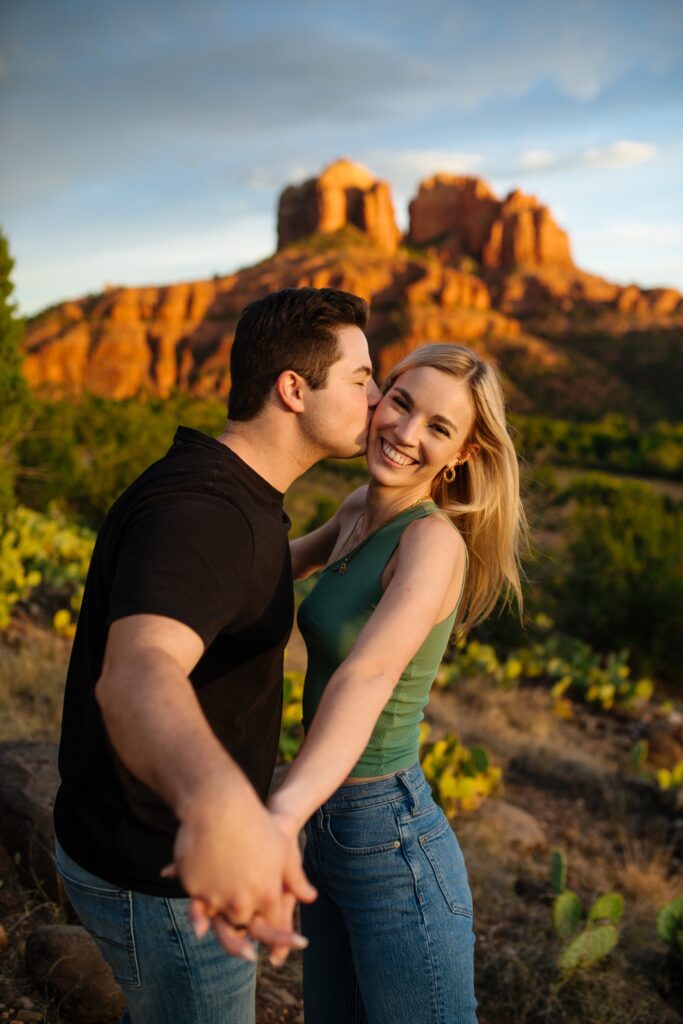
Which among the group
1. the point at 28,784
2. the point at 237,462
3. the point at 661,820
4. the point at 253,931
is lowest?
the point at 661,820

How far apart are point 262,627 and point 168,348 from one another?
9203cm

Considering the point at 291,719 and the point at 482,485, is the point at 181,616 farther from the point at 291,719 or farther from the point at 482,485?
the point at 291,719

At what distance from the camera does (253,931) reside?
3.57 ft

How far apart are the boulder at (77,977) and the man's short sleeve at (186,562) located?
195 centimetres

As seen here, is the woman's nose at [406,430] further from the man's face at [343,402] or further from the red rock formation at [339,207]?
the red rock formation at [339,207]

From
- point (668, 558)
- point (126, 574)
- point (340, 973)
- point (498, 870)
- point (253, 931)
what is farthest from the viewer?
point (668, 558)

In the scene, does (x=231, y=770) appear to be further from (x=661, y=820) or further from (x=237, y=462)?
(x=661, y=820)

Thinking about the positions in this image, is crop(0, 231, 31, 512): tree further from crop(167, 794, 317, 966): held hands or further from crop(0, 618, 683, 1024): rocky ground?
crop(167, 794, 317, 966): held hands

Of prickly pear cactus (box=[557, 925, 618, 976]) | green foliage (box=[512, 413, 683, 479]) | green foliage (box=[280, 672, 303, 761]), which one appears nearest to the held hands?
prickly pear cactus (box=[557, 925, 618, 976])

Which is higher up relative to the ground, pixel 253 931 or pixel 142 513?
pixel 142 513

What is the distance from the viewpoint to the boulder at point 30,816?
10.9ft

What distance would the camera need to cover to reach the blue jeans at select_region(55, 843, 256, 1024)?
1.56 m

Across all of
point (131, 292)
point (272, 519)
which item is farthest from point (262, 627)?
point (131, 292)

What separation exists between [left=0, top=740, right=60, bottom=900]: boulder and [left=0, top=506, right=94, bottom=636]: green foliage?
2.99 meters
